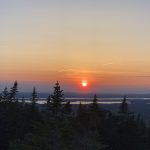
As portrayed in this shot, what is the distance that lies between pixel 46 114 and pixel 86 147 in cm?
957

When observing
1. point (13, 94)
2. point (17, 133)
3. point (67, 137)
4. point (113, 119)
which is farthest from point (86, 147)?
point (13, 94)

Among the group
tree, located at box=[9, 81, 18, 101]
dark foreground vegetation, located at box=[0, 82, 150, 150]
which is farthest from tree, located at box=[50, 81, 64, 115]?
tree, located at box=[9, 81, 18, 101]

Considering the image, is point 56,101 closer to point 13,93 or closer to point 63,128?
point 63,128

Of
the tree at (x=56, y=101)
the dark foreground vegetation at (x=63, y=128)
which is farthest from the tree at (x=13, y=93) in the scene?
the tree at (x=56, y=101)

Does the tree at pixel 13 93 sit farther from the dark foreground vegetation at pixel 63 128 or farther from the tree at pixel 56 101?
the tree at pixel 56 101

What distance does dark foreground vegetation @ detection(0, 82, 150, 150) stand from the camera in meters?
37.9

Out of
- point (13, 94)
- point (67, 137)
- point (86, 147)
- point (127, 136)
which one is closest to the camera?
point (67, 137)

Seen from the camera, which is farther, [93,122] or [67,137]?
[93,122]

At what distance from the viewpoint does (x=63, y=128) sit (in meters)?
38.1

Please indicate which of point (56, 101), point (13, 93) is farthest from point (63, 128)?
point (13, 93)

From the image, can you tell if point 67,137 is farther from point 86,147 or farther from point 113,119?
point 113,119

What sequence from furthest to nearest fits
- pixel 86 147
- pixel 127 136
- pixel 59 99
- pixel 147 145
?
pixel 147 145 → pixel 127 136 → pixel 86 147 → pixel 59 99

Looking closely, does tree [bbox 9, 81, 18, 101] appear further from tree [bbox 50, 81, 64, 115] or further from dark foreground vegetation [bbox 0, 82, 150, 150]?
tree [bbox 50, 81, 64, 115]

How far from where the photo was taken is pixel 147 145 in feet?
234
